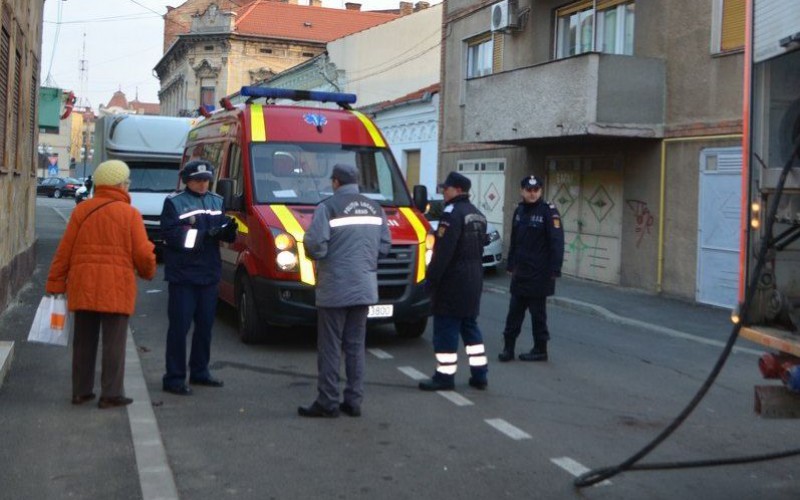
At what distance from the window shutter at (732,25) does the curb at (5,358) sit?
453 inches

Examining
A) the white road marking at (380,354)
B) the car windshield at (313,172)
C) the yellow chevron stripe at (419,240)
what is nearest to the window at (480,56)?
the car windshield at (313,172)

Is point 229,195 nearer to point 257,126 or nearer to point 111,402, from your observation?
point 257,126

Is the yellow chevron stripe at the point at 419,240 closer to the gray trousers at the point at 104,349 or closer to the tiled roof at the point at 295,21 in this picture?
the gray trousers at the point at 104,349

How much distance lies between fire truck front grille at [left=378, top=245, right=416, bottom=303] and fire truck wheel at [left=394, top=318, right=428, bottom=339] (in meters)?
0.95

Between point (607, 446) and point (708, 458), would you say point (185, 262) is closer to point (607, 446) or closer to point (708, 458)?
point (607, 446)

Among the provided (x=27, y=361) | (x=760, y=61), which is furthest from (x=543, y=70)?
(x=760, y=61)

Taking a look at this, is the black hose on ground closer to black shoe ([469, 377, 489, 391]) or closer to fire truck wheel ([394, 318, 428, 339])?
black shoe ([469, 377, 489, 391])

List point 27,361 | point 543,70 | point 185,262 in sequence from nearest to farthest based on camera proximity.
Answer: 1. point 185,262
2. point 27,361
3. point 543,70

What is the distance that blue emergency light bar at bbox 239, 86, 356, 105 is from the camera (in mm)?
12258

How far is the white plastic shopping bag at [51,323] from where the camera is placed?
7.17m

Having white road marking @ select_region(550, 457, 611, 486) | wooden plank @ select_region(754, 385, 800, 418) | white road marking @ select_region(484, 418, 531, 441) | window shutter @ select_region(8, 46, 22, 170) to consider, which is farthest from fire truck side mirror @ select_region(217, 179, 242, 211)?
wooden plank @ select_region(754, 385, 800, 418)

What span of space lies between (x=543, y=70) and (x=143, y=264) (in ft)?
41.3

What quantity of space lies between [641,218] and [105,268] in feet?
40.4

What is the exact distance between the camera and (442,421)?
7.25 metres
